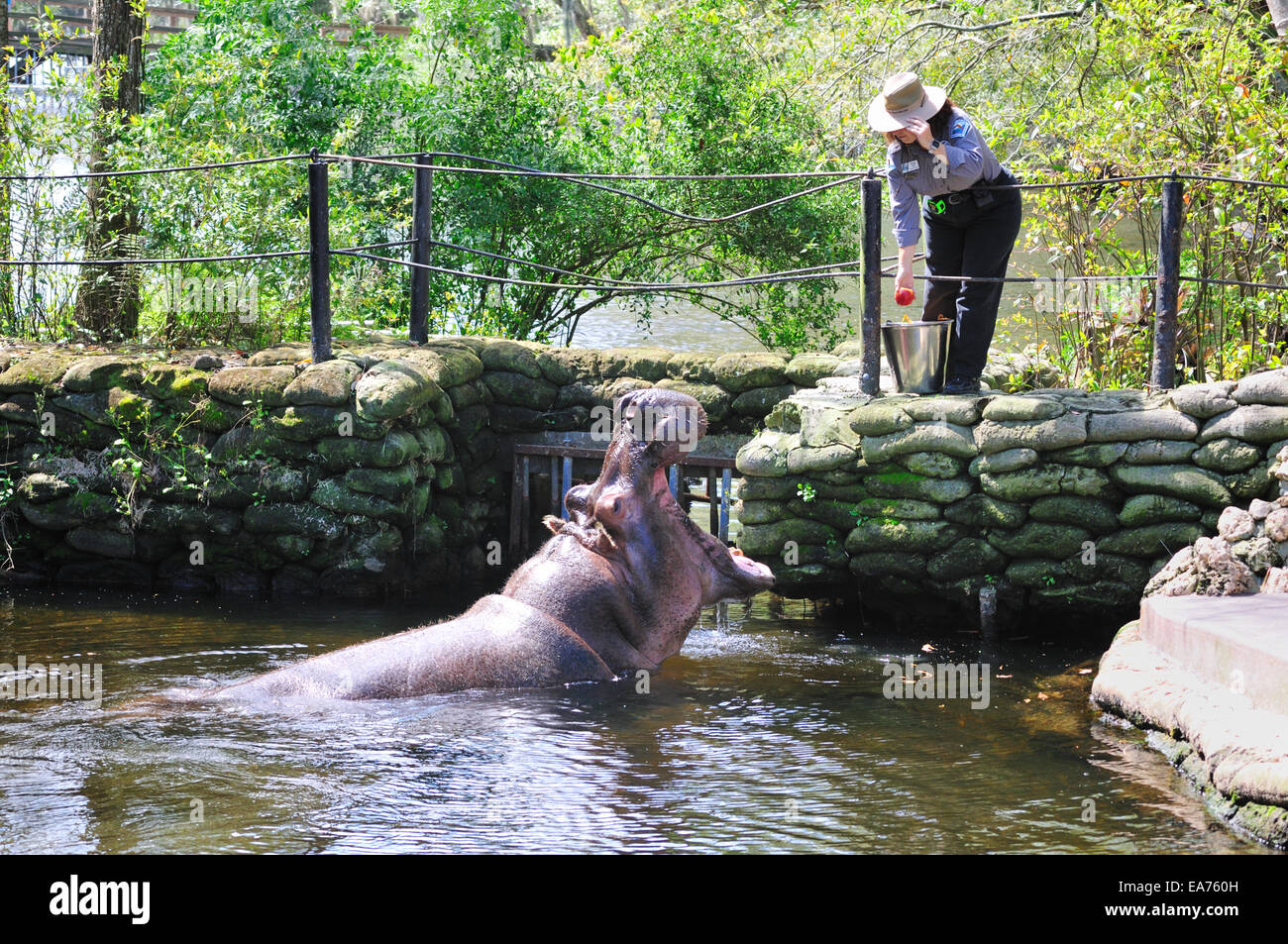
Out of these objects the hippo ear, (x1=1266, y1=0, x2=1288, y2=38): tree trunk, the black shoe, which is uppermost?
(x1=1266, y1=0, x2=1288, y2=38): tree trunk

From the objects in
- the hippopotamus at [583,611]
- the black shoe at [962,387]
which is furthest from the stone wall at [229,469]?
the hippopotamus at [583,611]

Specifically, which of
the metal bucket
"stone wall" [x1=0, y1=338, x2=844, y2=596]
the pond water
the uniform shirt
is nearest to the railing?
the metal bucket

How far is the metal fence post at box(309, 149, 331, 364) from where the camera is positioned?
9070mm

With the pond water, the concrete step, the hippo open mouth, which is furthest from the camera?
the pond water

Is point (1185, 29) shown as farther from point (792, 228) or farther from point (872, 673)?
point (872, 673)

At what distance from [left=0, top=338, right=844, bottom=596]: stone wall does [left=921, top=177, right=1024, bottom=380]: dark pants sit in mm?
1084

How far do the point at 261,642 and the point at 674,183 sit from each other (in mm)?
5491

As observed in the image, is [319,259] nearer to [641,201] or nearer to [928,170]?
[641,201]

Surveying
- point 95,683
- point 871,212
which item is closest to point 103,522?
point 95,683

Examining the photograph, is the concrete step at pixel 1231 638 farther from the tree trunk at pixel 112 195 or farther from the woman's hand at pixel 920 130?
the tree trunk at pixel 112 195

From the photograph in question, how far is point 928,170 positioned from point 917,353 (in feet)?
3.37

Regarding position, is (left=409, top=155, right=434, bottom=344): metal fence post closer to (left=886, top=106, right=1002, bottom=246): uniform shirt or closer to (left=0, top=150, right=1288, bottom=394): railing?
(left=0, top=150, right=1288, bottom=394): railing

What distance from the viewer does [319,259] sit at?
30.1 ft

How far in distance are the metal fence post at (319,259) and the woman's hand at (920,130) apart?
12.3 ft
